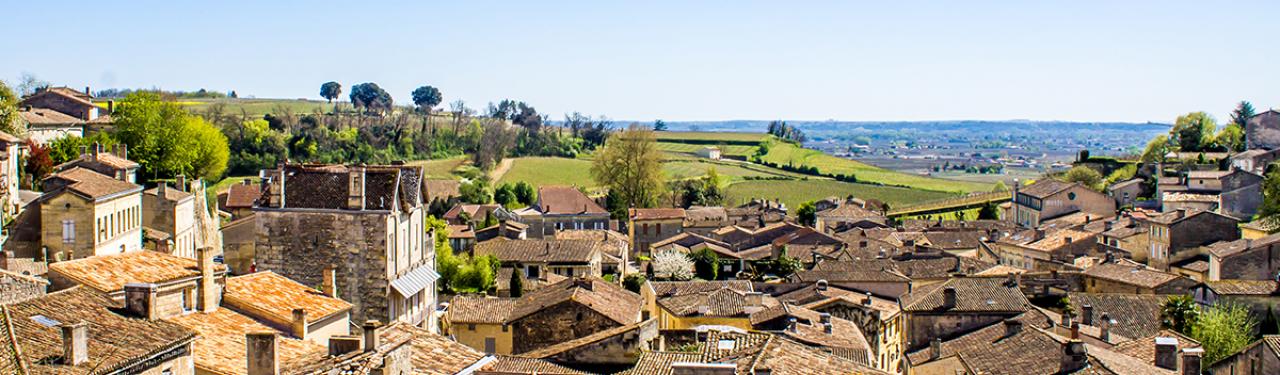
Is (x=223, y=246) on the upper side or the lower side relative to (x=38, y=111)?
lower

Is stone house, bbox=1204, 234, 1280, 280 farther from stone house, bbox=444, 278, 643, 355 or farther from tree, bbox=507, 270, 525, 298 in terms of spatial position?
tree, bbox=507, 270, 525, 298

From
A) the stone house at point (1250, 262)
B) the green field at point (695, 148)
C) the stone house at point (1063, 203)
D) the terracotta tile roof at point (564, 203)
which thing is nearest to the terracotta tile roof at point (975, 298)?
the stone house at point (1250, 262)

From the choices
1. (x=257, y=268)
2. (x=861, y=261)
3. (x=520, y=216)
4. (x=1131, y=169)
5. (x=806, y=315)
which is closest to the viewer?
(x=257, y=268)

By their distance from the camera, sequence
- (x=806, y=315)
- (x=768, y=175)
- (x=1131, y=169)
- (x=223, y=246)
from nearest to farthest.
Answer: (x=806, y=315) → (x=223, y=246) → (x=1131, y=169) → (x=768, y=175)

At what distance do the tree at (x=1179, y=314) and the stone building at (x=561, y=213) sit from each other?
141 ft

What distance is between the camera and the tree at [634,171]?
89688mm

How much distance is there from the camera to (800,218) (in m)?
87.8

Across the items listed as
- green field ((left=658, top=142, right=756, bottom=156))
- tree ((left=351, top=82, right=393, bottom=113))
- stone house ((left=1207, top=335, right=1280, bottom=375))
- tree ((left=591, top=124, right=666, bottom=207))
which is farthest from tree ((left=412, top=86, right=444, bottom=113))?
stone house ((left=1207, top=335, right=1280, bottom=375))

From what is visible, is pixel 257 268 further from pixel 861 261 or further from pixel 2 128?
pixel 861 261

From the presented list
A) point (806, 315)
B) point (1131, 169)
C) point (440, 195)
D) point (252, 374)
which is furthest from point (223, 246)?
point (1131, 169)

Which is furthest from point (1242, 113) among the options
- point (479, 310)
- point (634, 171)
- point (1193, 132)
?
point (479, 310)

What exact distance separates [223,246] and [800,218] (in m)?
47.7

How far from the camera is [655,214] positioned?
7894cm

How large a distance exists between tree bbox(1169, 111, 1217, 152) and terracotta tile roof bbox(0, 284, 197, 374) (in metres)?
94.8
